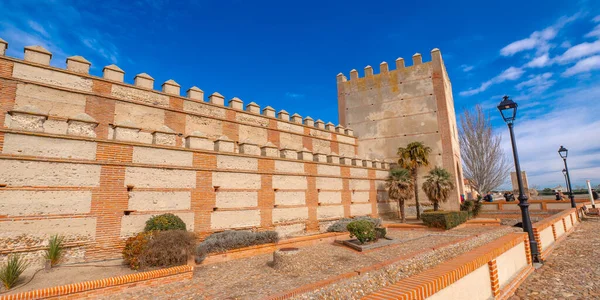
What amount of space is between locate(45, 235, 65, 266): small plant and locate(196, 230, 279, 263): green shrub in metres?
4.42

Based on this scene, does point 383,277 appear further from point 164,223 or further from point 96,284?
point 164,223

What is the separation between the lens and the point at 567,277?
306 inches

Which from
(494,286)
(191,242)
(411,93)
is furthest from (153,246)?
(411,93)

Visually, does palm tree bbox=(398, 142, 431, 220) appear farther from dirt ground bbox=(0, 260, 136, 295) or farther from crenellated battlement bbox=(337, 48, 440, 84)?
dirt ground bbox=(0, 260, 136, 295)

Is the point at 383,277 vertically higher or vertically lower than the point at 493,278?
lower

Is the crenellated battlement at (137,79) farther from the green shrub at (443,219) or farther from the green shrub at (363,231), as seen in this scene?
the green shrub at (443,219)

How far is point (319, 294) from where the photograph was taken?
5742 millimetres

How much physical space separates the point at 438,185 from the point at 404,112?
850 centimetres

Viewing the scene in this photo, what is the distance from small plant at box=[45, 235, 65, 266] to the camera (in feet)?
30.0

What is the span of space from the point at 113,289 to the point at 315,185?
13.3m

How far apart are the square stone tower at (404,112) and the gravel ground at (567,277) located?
15.1m

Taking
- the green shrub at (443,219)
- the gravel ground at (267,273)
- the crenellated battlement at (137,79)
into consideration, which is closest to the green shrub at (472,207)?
the green shrub at (443,219)

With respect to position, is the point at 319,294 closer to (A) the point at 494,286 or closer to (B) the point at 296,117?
(A) the point at 494,286

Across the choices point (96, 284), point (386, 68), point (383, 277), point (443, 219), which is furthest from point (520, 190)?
point (386, 68)
